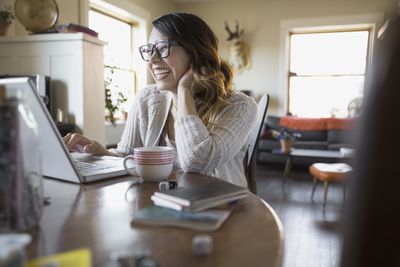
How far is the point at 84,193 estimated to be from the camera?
738 millimetres

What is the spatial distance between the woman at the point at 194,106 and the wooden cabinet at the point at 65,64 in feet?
4.97

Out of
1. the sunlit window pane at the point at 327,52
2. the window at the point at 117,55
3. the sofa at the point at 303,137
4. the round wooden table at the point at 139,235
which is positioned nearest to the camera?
the round wooden table at the point at 139,235

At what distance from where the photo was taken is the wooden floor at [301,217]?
2.00m

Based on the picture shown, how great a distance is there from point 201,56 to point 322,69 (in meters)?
4.85

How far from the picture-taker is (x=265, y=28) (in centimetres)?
566

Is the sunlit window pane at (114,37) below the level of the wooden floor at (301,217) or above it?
above

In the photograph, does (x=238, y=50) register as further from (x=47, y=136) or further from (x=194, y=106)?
(x=47, y=136)

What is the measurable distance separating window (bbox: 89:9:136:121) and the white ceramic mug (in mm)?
3420

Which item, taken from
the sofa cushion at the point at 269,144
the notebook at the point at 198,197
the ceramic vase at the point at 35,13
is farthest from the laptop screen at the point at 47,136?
the sofa cushion at the point at 269,144

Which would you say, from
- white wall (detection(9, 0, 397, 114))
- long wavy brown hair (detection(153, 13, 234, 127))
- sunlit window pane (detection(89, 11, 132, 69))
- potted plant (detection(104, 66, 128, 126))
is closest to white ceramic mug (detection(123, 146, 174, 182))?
long wavy brown hair (detection(153, 13, 234, 127))

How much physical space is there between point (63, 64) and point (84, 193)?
2234 mm

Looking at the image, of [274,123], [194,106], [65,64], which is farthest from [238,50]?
[194,106]

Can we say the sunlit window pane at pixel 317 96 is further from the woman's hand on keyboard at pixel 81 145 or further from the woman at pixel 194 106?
the woman's hand on keyboard at pixel 81 145

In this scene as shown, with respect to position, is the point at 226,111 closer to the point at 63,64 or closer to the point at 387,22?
the point at 387,22
